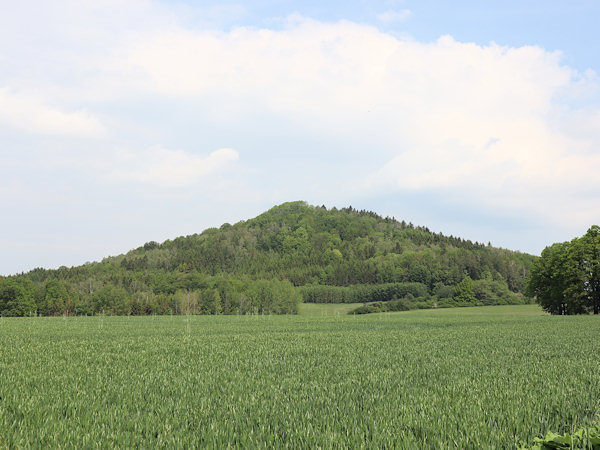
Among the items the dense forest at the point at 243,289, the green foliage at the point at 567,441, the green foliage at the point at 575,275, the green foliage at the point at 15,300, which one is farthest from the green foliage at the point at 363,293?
the green foliage at the point at 567,441

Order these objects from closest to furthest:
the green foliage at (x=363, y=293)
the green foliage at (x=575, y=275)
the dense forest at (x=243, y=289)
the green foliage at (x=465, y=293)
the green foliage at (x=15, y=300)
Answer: the green foliage at (x=575, y=275) → the green foliage at (x=15, y=300) → the dense forest at (x=243, y=289) → the green foliage at (x=465, y=293) → the green foliage at (x=363, y=293)

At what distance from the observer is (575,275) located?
2537 inches

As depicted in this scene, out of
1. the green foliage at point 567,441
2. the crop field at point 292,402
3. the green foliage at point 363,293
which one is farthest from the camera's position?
the green foliage at point 363,293

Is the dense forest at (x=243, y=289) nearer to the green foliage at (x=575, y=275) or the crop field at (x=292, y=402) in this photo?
the green foliage at (x=575, y=275)

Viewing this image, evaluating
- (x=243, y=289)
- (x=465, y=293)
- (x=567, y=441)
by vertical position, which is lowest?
(x=465, y=293)

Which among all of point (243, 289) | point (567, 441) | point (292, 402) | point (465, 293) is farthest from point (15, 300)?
point (465, 293)

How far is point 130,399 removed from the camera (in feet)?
26.4

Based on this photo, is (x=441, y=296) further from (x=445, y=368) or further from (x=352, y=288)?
(x=445, y=368)

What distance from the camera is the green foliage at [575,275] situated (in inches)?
2516

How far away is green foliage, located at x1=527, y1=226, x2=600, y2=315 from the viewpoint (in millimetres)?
63906

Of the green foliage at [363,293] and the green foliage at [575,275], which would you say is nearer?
the green foliage at [575,275]

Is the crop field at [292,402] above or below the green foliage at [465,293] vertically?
above

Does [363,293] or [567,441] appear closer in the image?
[567,441]

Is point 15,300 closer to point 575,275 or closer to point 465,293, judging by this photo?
point 575,275
